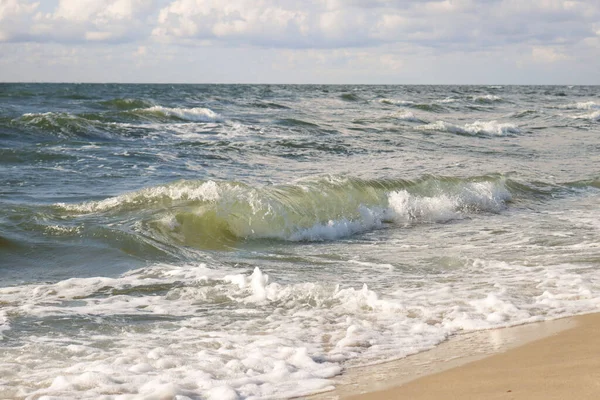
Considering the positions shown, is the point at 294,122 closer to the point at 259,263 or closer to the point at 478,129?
the point at 478,129

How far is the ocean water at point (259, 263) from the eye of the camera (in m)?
4.48


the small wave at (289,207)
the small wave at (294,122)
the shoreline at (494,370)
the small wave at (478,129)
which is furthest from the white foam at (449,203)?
the small wave at (478,129)

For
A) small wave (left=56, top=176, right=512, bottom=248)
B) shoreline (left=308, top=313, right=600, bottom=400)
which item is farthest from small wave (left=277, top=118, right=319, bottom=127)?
shoreline (left=308, top=313, right=600, bottom=400)

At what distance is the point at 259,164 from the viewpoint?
53.5 ft

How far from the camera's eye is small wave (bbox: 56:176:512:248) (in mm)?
9305

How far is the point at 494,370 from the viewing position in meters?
4.07

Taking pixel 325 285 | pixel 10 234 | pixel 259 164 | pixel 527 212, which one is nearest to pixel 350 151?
pixel 259 164

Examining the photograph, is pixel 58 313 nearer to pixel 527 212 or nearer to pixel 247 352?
pixel 247 352

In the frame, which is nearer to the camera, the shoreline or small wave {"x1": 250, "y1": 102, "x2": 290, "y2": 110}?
the shoreline

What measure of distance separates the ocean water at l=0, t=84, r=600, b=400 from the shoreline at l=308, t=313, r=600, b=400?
214 mm

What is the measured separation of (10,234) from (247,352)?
196 inches

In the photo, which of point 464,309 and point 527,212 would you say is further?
point 527,212

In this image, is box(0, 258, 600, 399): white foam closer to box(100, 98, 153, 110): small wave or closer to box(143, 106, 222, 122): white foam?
box(143, 106, 222, 122): white foam

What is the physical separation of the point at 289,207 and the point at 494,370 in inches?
242
